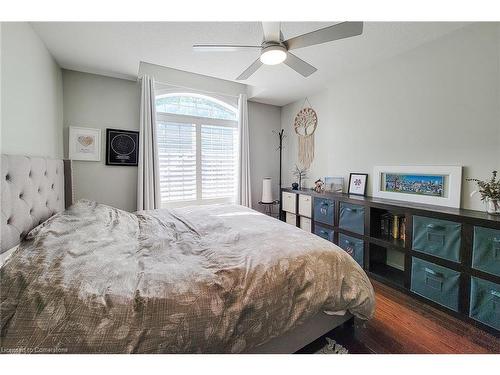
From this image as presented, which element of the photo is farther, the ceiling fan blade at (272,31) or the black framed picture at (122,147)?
the black framed picture at (122,147)

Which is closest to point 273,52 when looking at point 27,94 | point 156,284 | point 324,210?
point 156,284

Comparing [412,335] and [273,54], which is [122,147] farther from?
[412,335]

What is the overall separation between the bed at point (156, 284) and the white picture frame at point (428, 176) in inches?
55.3

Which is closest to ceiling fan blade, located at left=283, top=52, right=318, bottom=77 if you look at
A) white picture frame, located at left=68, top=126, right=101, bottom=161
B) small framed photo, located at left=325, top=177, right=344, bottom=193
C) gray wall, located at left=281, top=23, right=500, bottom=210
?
gray wall, located at left=281, top=23, right=500, bottom=210

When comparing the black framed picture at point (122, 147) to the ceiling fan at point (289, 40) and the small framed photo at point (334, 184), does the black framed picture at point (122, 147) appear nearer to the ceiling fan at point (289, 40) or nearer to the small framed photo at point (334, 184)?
the ceiling fan at point (289, 40)

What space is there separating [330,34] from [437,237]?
184 cm

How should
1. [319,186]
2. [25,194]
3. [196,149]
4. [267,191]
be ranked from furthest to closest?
[267,191] < [196,149] < [319,186] < [25,194]

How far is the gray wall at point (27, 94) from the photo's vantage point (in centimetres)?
140

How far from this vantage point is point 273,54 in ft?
5.28

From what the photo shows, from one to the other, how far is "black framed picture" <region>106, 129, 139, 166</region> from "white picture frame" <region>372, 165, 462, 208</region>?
10.4 ft

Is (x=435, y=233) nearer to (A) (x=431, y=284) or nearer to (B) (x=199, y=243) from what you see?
(A) (x=431, y=284)

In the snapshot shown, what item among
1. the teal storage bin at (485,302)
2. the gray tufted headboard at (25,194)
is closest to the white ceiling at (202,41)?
the gray tufted headboard at (25,194)

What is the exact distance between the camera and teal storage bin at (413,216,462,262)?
5.75 feet

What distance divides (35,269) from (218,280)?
0.77 meters
